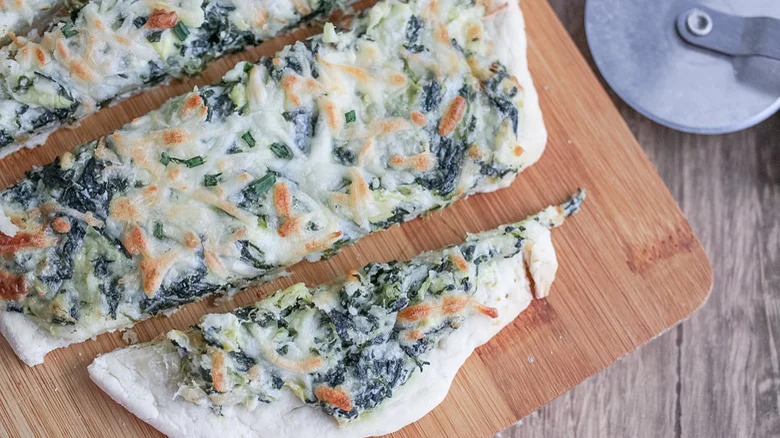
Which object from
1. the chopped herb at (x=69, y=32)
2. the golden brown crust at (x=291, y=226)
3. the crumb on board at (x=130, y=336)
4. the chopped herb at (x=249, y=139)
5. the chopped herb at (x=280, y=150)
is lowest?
the crumb on board at (x=130, y=336)

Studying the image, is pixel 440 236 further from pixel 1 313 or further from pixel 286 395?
pixel 1 313

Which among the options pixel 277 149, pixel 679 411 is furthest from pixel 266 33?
pixel 679 411

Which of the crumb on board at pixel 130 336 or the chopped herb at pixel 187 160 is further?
the crumb on board at pixel 130 336

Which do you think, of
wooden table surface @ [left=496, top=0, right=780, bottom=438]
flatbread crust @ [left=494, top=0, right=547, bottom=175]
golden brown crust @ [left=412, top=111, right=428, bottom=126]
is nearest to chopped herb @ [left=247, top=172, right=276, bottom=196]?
golden brown crust @ [left=412, top=111, right=428, bottom=126]

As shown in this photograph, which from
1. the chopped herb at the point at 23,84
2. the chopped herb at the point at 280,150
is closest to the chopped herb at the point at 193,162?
the chopped herb at the point at 280,150

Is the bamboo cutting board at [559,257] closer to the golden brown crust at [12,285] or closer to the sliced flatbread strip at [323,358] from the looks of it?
the sliced flatbread strip at [323,358]

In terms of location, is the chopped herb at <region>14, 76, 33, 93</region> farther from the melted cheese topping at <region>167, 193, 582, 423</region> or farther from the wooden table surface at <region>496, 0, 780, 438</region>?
the wooden table surface at <region>496, 0, 780, 438</region>

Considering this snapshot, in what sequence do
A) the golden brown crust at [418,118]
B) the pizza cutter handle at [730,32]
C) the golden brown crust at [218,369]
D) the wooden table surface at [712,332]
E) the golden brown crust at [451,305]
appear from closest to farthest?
the golden brown crust at [218,369] → the golden brown crust at [451,305] → the golden brown crust at [418,118] → the pizza cutter handle at [730,32] → the wooden table surface at [712,332]

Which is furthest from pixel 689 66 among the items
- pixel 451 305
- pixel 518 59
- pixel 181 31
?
pixel 181 31
